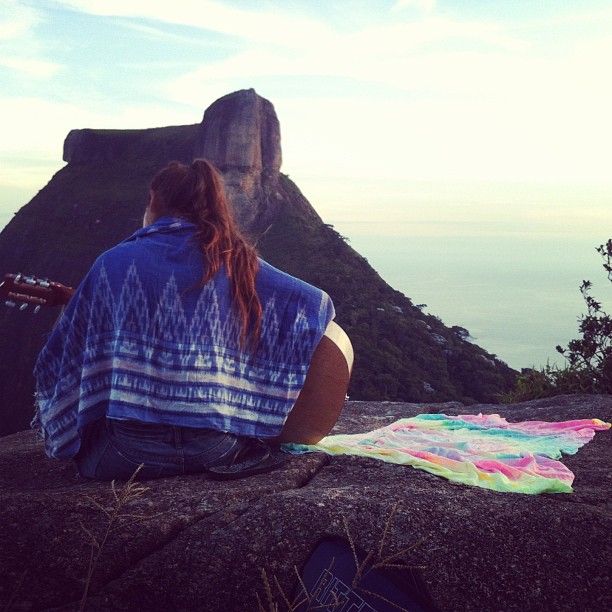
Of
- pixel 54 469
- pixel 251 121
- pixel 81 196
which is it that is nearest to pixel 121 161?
pixel 81 196

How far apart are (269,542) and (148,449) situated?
2.82ft

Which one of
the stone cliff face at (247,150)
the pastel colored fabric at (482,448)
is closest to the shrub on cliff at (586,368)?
the pastel colored fabric at (482,448)

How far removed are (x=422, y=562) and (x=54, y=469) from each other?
6.81 feet

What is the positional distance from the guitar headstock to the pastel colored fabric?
1.38 metres

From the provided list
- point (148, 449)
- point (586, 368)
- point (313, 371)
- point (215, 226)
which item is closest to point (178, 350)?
point (148, 449)

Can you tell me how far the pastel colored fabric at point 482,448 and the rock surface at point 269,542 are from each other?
0.22 m

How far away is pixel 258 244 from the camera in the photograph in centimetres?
3169

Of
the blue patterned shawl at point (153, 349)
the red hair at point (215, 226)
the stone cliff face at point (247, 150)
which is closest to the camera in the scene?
the blue patterned shawl at point (153, 349)

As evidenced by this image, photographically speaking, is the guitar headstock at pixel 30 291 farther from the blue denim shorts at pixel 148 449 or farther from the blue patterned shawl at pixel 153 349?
the blue denim shorts at pixel 148 449

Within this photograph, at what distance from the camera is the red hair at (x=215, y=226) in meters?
3.12

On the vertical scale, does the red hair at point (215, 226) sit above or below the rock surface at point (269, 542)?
above

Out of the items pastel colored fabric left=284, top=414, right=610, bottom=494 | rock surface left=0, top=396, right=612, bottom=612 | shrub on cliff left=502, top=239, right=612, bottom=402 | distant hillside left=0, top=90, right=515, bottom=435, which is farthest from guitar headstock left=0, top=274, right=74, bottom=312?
distant hillside left=0, top=90, right=515, bottom=435

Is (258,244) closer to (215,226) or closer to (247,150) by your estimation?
(247,150)

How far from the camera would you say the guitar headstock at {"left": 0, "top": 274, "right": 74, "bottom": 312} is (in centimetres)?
339
